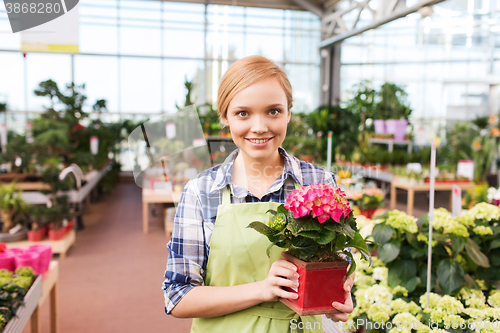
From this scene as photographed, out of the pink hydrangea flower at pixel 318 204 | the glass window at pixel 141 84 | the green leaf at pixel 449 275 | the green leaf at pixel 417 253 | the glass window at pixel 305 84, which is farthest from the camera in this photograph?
the glass window at pixel 305 84

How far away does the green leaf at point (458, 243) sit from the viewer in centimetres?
177

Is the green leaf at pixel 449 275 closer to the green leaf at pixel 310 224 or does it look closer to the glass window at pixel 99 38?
the green leaf at pixel 310 224

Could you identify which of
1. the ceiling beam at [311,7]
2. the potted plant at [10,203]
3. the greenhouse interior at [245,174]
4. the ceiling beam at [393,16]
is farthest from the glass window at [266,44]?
the potted plant at [10,203]

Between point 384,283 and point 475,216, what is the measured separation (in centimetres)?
61

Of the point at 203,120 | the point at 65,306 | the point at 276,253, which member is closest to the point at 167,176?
the point at 276,253

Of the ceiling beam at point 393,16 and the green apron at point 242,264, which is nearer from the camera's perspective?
the green apron at point 242,264

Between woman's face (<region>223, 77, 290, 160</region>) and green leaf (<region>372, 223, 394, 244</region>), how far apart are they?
116 centimetres

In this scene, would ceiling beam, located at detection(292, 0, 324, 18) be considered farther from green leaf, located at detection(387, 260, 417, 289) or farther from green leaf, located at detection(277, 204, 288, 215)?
green leaf, located at detection(277, 204, 288, 215)

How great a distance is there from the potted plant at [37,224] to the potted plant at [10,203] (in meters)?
0.11

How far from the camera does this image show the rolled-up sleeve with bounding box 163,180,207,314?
3.11 ft

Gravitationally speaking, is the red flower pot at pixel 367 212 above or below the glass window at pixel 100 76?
below

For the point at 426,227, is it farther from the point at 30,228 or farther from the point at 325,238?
the point at 30,228

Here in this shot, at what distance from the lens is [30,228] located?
430cm

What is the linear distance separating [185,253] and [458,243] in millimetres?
1440
